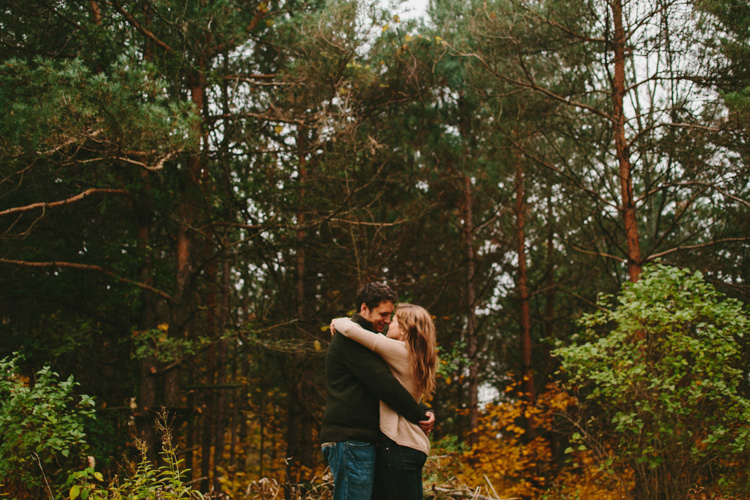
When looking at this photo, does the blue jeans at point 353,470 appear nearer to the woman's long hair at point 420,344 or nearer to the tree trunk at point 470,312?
the woman's long hair at point 420,344

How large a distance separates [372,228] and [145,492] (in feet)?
19.9

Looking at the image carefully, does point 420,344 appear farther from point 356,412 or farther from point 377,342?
point 356,412

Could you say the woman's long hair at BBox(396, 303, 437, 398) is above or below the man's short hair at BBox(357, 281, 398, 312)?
below

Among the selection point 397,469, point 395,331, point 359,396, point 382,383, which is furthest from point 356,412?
point 395,331

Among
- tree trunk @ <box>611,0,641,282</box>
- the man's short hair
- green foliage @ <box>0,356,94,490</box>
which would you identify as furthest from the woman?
tree trunk @ <box>611,0,641,282</box>

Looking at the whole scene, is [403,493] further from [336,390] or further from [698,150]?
[698,150]

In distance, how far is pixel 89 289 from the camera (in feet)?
27.1

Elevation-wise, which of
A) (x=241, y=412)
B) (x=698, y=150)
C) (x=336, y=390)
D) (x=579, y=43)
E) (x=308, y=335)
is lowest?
(x=241, y=412)

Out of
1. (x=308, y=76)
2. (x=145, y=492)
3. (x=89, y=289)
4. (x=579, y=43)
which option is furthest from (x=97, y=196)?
(x=579, y=43)

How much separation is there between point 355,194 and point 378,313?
18.1ft

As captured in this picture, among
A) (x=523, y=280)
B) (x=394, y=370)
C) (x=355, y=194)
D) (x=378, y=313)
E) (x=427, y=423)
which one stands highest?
(x=355, y=194)

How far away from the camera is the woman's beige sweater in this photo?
9.32 feet

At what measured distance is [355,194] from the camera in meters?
8.38

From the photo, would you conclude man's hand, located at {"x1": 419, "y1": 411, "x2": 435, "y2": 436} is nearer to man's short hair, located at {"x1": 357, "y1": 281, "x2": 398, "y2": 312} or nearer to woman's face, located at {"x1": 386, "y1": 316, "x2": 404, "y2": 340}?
woman's face, located at {"x1": 386, "y1": 316, "x2": 404, "y2": 340}
